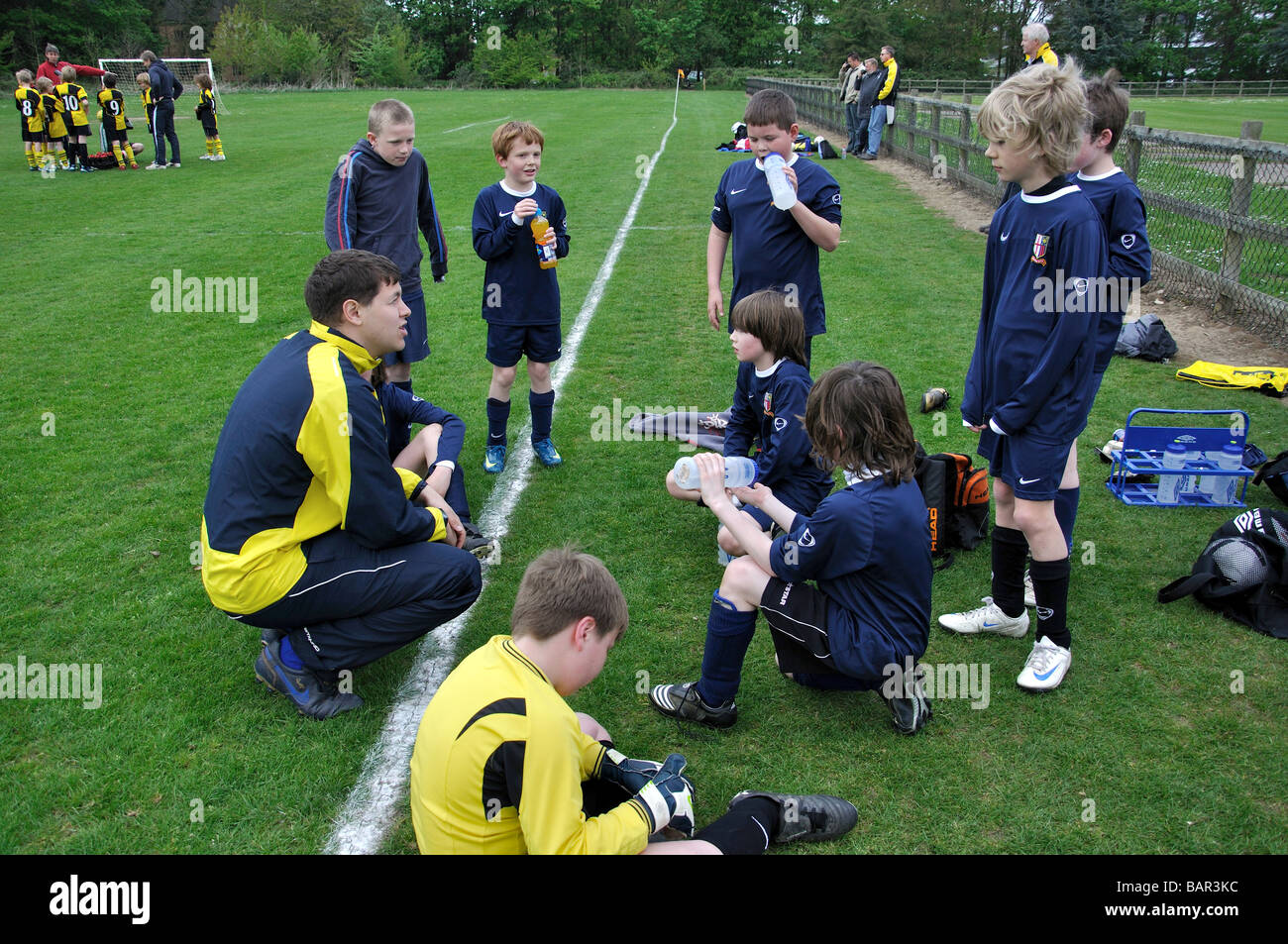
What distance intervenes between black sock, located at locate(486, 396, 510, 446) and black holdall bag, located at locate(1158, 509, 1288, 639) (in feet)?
12.5

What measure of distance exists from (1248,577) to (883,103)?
19.0 meters

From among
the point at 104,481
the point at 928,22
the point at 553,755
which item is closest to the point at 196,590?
the point at 104,481

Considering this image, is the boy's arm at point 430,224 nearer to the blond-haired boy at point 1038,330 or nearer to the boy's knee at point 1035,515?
the blond-haired boy at point 1038,330

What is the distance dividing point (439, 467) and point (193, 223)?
11.6m

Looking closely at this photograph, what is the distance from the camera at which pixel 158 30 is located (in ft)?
203

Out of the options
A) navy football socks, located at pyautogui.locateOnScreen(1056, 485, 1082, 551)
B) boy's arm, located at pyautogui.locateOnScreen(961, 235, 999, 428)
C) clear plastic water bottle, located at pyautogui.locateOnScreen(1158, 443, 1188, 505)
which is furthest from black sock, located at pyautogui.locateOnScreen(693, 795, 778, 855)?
clear plastic water bottle, located at pyautogui.locateOnScreen(1158, 443, 1188, 505)

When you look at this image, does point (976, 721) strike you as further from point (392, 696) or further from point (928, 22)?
point (928, 22)

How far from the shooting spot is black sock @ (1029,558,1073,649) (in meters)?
3.72

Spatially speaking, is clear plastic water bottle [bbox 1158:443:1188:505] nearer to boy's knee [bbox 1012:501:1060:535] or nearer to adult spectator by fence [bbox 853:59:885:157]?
boy's knee [bbox 1012:501:1060:535]

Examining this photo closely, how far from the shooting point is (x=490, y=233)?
530 cm

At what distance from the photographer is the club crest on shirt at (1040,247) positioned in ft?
11.1

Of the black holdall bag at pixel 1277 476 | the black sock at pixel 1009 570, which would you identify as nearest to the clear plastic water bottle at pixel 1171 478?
the black holdall bag at pixel 1277 476

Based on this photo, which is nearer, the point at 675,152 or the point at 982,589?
the point at 982,589

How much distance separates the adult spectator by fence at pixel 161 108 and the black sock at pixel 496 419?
56.7 ft
